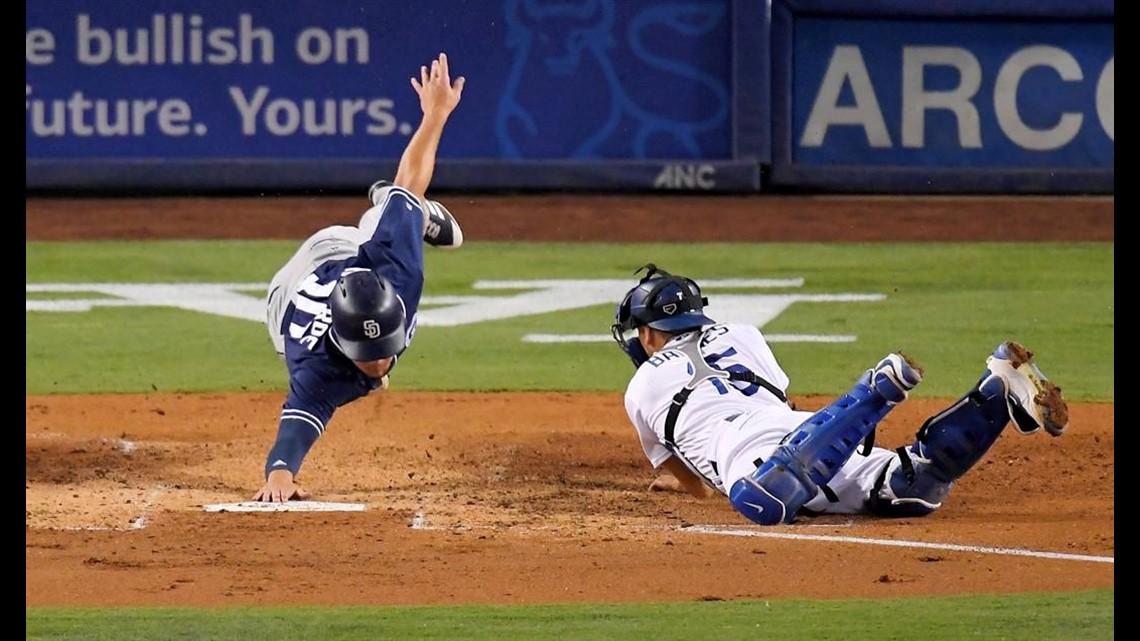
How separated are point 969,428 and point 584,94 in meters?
9.03

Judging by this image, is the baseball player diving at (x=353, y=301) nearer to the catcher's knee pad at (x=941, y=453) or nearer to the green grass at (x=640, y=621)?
Result: the green grass at (x=640, y=621)

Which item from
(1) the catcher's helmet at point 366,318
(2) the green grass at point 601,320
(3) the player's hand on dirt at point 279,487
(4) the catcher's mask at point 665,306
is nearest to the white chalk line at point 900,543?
(4) the catcher's mask at point 665,306

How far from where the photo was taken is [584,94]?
50.5 feet

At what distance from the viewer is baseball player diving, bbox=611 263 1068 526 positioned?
648 cm

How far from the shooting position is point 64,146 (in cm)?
1557

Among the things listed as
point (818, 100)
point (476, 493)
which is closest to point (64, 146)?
point (818, 100)

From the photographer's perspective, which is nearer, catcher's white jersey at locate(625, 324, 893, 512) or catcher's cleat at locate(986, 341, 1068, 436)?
catcher's cleat at locate(986, 341, 1068, 436)

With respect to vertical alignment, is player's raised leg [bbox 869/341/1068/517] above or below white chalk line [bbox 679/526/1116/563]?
above

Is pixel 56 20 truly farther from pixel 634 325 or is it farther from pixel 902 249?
pixel 634 325

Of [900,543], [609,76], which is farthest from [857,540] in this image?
[609,76]

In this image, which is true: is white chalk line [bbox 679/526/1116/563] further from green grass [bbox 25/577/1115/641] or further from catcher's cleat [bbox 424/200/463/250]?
catcher's cleat [bbox 424/200/463/250]

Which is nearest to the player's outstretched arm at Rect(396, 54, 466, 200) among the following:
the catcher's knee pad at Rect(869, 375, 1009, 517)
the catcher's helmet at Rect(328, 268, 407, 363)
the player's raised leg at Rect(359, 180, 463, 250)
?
the player's raised leg at Rect(359, 180, 463, 250)

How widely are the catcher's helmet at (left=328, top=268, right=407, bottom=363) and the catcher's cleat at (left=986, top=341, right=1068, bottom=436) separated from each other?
2181 millimetres
